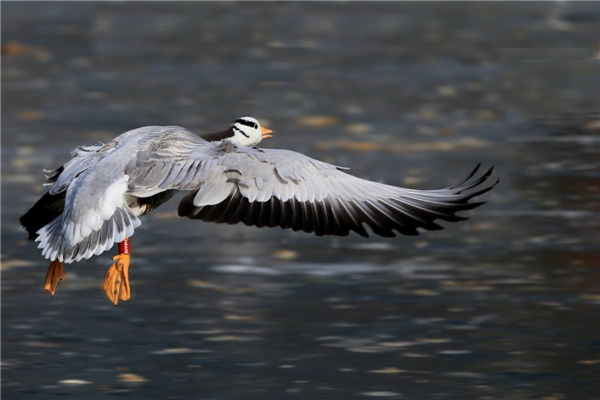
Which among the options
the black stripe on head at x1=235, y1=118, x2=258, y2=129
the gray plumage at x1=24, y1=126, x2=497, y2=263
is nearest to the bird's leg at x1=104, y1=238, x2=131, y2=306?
the gray plumage at x1=24, y1=126, x2=497, y2=263

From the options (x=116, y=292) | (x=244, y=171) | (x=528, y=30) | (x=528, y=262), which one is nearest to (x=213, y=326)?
(x=116, y=292)

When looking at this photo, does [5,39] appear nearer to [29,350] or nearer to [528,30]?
[528,30]

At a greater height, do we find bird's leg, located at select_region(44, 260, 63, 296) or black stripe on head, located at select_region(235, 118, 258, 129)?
black stripe on head, located at select_region(235, 118, 258, 129)

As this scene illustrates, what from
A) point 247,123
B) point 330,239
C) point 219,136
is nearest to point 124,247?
point 219,136

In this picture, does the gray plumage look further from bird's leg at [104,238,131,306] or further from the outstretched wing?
bird's leg at [104,238,131,306]

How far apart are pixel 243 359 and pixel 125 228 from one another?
1.51m

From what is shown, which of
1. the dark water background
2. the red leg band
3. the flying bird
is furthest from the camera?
the dark water background

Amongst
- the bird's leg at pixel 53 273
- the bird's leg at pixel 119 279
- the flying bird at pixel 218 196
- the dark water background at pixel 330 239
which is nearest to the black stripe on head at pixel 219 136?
the flying bird at pixel 218 196

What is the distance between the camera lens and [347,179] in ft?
24.9

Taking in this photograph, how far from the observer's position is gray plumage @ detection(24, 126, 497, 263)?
288 inches

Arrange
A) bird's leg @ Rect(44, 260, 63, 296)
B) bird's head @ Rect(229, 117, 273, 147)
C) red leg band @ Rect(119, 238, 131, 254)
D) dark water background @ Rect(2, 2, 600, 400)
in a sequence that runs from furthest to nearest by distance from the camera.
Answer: dark water background @ Rect(2, 2, 600, 400), bird's head @ Rect(229, 117, 273, 147), bird's leg @ Rect(44, 260, 63, 296), red leg band @ Rect(119, 238, 131, 254)

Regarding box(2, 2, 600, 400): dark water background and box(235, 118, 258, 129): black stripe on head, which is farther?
box(2, 2, 600, 400): dark water background

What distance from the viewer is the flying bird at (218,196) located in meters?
7.32

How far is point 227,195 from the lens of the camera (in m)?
7.34
